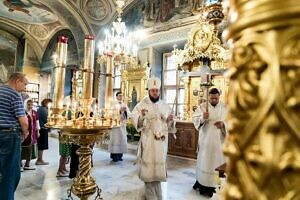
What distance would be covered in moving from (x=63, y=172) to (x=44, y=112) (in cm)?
174

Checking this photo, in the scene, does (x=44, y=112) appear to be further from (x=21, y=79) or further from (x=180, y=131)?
(x=180, y=131)

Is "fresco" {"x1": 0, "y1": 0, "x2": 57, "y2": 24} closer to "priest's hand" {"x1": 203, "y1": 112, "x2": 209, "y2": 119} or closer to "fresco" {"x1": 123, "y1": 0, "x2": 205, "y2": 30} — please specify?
"fresco" {"x1": 123, "y1": 0, "x2": 205, "y2": 30}

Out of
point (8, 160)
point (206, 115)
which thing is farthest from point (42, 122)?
point (206, 115)

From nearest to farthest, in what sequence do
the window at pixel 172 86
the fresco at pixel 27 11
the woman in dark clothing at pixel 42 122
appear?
the woman in dark clothing at pixel 42 122 < the window at pixel 172 86 < the fresco at pixel 27 11

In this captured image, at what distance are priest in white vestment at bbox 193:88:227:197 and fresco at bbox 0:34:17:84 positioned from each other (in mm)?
16142

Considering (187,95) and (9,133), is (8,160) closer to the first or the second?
(9,133)

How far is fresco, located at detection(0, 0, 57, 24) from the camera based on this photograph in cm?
1270

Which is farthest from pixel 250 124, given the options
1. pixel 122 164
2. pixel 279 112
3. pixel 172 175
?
pixel 122 164

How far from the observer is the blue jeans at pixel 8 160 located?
2.84 metres

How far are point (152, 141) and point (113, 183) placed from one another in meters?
1.51

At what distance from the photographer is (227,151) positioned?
9.3 inches

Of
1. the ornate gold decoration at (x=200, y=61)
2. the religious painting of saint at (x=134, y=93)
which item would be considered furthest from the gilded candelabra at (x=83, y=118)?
the religious painting of saint at (x=134, y=93)

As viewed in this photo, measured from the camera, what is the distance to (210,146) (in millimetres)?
4152

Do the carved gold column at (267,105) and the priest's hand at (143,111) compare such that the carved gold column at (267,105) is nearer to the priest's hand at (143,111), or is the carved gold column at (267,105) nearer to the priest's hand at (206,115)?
the priest's hand at (143,111)
